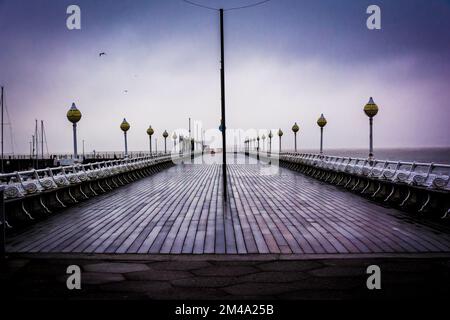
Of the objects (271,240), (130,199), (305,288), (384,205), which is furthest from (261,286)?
(130,199)

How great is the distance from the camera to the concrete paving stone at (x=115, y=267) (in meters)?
5.11

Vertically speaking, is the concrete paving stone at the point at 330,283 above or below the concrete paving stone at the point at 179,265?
above

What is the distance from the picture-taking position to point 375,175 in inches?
515

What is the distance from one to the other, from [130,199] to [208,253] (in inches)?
295

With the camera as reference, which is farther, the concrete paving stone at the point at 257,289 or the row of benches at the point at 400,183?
the row of benches at the point at 400,183

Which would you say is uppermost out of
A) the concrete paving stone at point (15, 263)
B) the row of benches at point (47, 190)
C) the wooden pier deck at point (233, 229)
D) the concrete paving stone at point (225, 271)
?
the row of benches at point (47, 190)

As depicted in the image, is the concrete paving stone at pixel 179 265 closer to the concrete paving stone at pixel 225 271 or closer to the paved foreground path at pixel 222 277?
the paved foreground path at pixel 222 277

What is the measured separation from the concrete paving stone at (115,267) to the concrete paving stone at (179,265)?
0.17 metres

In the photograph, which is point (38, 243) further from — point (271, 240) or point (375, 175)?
point (375, 175)

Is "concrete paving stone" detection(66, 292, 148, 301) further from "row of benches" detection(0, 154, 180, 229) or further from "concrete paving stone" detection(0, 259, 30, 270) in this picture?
"row of benches" detection(0, 154, 180, 229)

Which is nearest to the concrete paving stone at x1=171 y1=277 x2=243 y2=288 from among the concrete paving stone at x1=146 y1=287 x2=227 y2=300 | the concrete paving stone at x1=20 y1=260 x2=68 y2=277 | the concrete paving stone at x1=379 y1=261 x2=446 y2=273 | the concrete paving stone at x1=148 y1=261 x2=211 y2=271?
the concrete paving stone at x1=146 y1=287 x2=227 y2=300

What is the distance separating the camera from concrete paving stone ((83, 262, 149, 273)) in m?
5.11

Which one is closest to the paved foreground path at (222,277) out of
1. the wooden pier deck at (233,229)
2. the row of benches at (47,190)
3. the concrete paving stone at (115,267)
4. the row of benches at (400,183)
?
the concrete paving stone at (115,267)

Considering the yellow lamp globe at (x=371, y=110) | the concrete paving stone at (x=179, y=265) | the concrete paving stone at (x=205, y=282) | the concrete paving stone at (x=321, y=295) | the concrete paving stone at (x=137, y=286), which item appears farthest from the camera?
the yellow lamp globe at (x=371, y=110)
